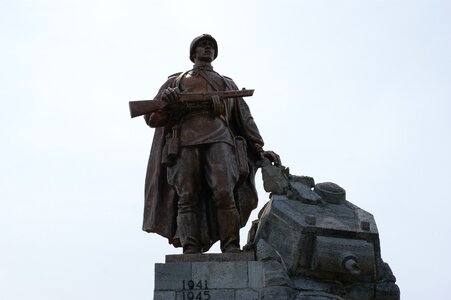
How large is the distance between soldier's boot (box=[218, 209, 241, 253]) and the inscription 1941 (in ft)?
2.54

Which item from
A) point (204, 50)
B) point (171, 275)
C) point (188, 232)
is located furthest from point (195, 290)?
point (204, 50)

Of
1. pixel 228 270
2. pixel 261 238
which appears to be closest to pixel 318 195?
pixel 261 238

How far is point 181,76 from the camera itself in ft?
38.4

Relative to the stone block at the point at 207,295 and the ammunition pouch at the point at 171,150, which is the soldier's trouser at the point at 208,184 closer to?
the ammunition pouch at the point at 171,150

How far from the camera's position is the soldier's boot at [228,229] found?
1070cm

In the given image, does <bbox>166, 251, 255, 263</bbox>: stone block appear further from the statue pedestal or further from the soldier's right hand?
the soldier's right hand

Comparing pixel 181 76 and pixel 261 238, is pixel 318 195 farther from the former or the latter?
pixel 181 76

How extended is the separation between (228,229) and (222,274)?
0.79 metres

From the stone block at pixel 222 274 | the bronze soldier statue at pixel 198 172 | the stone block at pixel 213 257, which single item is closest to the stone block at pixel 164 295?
the stone block at pixel 222 274

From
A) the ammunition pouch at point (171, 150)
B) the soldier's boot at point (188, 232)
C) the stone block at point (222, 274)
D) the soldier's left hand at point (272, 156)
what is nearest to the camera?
the stone block at point (222, 274)

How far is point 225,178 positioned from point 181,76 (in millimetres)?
1770

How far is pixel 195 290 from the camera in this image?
32.7 feet

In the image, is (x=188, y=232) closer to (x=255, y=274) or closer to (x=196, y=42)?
(x=255, y=274)

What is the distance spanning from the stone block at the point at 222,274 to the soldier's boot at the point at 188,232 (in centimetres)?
50
